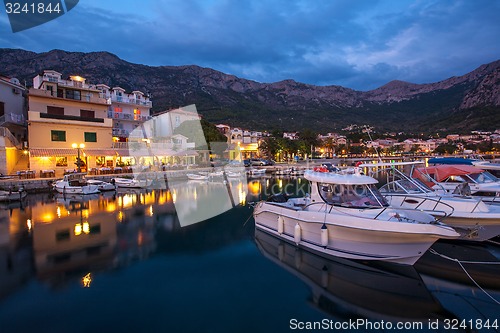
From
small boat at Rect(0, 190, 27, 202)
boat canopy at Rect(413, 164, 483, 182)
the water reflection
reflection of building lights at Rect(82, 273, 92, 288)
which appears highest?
boat canopy at Rect(413, 164, 483, 182)

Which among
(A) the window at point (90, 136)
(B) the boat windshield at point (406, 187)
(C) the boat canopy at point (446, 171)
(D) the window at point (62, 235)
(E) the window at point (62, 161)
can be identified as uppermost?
(A) the window at point (90, 136)

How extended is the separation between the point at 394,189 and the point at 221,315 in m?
10.1

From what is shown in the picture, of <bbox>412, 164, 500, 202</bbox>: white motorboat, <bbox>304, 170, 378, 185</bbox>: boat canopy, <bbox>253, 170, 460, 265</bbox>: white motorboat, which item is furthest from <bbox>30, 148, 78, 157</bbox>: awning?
<bbox>412, 164, 500, 202</bbox>: white motorboat

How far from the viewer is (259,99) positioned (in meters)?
174

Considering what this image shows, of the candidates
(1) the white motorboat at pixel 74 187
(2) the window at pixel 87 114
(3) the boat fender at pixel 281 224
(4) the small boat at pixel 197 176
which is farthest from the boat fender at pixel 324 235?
(2) the window at pixel 87 114

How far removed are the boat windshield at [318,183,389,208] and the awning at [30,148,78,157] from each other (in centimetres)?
3163

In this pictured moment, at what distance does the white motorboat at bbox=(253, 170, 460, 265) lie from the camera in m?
8.34

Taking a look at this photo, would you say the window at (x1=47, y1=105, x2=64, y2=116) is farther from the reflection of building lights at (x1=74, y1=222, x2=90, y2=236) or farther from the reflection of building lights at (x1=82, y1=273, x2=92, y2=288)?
the reflection of building lights at (x1=82, y1=273, x2=92, y2=288)

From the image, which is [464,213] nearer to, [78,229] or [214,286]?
[214,286]

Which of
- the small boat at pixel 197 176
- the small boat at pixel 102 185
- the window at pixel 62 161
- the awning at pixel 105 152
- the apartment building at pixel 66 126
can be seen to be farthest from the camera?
the small boat at pixel 197 176

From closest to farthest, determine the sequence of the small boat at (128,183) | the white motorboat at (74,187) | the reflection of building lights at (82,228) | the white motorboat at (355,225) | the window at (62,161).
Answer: the white motorboat at (355,225) → the reflection of building lights at (82,228) → the white motorboat at (74,187) → the small boat at (128,183) → the window at (62,161)

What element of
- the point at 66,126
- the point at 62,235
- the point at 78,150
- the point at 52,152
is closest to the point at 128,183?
the point at 78,150

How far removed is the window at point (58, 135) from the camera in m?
32.9

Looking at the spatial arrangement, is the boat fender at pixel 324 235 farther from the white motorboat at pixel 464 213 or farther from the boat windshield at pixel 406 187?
the boat windshield at pixel 406 187
